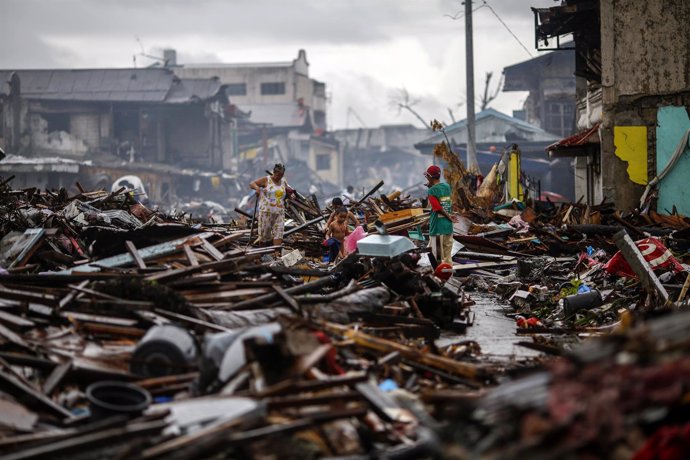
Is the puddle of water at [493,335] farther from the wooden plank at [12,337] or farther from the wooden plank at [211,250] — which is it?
the wooden plank at [12,337]

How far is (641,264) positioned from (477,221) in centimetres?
1002

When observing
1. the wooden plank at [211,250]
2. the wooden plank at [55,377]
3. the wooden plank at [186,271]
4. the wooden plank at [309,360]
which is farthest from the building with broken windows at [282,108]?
the wooden plank at [309,360]

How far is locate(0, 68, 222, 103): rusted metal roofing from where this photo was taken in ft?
160

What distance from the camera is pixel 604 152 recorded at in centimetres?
2053

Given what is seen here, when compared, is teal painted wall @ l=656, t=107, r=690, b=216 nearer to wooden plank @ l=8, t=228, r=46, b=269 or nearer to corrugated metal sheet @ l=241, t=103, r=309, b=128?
wooden plank @ l=8, t=228, r=46, b=269

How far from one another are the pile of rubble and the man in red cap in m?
0.47

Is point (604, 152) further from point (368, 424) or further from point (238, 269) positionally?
point (368, 424)

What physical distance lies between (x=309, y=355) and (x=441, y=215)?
8145 millimetres

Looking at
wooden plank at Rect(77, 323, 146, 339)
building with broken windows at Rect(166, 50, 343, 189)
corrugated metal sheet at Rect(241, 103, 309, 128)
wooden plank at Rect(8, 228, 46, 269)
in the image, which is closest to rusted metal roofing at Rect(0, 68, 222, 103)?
building with broken windows at Rect(166, 50, 343, 189)

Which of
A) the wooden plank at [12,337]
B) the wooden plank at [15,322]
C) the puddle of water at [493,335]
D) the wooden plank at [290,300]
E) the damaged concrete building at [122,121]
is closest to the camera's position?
the wooden plank at [12,337]

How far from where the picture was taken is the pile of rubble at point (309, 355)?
13.7 ft

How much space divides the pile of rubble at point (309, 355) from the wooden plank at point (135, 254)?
0.04 meters

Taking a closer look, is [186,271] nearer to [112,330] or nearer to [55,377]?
[112,330]

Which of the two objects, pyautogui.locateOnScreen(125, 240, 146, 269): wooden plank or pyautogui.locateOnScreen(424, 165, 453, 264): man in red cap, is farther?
pyautogui.locateOnScreen(424, 165, 453, 264): man in red cap
